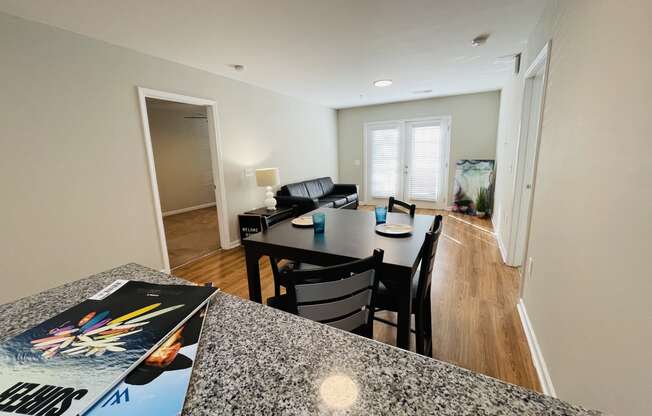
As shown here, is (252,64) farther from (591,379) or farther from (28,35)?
(591,379)

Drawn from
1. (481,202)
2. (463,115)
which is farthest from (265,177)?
(463,115)

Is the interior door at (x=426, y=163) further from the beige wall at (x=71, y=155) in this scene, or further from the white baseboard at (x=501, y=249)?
the beige wall at (x=71, y=155)

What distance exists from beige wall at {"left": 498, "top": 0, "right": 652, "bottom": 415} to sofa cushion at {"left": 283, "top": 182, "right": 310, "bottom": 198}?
3694 millimetres

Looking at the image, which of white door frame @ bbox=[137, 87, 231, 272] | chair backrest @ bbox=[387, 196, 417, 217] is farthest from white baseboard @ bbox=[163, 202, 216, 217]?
chair backrest @ bbox=[387, 196, 417, 217]

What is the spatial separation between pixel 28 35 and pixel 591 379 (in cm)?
396

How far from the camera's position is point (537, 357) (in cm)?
169

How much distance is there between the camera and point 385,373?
1.73 feet

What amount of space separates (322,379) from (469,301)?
2.37m

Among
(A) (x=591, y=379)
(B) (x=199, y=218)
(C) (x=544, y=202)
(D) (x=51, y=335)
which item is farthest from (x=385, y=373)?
(B) (x=199, y=218)

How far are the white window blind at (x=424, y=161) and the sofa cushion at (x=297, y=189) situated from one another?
264 centimetres

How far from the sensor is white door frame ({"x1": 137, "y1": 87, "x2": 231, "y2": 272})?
2.80 metres

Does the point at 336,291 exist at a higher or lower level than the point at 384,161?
lower

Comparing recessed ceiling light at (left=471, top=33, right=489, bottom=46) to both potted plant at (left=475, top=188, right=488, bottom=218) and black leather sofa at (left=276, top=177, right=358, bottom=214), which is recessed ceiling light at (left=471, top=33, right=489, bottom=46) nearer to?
black leather sofa at (left=276, top=177, right=358, bottom=214)

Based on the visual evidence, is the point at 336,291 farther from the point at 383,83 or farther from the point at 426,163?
the point at 426,163
